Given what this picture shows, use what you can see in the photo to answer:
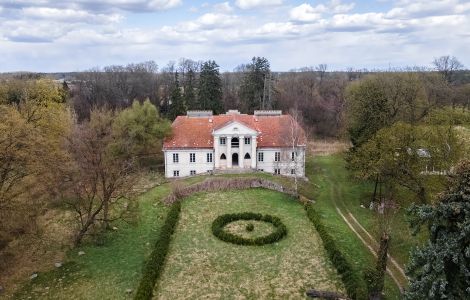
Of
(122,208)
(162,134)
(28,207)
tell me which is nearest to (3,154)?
(28,207)

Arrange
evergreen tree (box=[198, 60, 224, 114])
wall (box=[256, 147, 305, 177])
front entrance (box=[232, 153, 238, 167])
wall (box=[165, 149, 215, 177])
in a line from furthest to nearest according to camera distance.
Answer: evergreen tree (box=[198, 60, 224, 114])
front entrance (box=[232, 153, 238, 167])
wall (box=[165, 149, 215, 177])
wall (box=[256, 147, 305, 177])

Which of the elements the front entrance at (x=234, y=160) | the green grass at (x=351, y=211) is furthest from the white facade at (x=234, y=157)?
the green grass at (x=351, y=211)

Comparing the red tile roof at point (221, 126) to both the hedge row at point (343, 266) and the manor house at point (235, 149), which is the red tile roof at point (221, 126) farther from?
the hedge row at point (343, 266)

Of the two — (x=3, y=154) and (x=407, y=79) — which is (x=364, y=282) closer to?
(x=3, y=154)

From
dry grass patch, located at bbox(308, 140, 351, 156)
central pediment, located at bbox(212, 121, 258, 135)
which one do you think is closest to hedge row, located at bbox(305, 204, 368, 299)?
central pediment, located at bbox(212, 121, 258, 135)

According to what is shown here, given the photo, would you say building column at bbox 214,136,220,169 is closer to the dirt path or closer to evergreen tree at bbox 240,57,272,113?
the dirt path

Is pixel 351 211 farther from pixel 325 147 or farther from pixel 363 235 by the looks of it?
pixel 325 147
